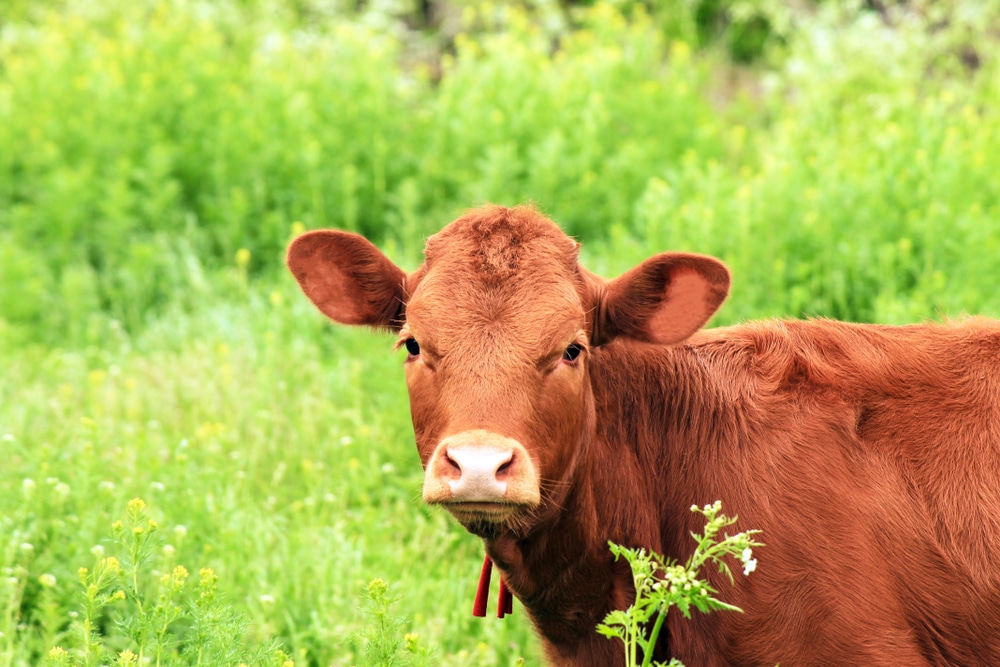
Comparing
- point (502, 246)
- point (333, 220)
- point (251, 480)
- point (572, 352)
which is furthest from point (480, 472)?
point (333, 220)

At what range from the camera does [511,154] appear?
8.88m

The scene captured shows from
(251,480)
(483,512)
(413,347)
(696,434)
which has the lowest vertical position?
(483,512)

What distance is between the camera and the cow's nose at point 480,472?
3.35m

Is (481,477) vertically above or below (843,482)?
below

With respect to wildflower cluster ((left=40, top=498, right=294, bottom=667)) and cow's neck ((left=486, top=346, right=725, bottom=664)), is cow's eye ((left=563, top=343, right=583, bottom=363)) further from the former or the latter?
wildflower cluster ((left=40, top=498, right=294, bottom=667))

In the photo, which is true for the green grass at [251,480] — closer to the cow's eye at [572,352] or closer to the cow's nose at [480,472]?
the cow's eye at [572,352]

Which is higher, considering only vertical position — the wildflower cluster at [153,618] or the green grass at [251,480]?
the green grass at [251,480]

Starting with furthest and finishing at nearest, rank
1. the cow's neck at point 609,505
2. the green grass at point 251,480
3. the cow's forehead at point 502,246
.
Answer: the green grass at point 251,480
the cow's neck at point 609,505
the cow's forehead at point 502,246

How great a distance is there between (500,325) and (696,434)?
91 cm

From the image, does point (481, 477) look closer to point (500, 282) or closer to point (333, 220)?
point (500, 282)

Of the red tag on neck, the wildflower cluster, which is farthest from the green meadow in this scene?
the red tag on neck

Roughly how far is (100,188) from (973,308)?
643cm

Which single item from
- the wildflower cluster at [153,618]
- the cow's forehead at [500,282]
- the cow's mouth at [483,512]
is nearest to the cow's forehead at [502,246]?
the cow's forehead at [500,282]

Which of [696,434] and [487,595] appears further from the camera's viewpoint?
[487,595]
